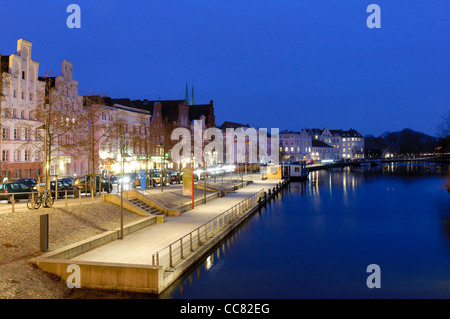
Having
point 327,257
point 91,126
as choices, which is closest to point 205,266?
point 327,257

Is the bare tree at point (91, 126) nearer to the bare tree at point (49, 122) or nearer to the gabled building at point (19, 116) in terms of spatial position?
the bare tree at point (49, 122)

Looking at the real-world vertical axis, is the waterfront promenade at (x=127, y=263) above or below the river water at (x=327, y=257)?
above

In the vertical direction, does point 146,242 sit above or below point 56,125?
below

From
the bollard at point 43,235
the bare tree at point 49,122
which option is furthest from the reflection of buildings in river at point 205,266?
the bare tree at point 49,122

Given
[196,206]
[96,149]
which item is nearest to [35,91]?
[96,149]

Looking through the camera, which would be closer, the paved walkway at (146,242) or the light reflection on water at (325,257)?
the paved walkway at (146,242)

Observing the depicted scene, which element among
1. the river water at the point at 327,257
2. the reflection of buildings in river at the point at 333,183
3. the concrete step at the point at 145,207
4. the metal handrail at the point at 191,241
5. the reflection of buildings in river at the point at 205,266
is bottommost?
the river water at the point at 327,257

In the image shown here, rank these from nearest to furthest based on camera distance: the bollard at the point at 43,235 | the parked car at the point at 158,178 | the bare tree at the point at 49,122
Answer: the bollard at the point at 43,235
the bare tree at the point at 49,122
the parked car at the point at 158,178

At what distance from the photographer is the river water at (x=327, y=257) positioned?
16531mm

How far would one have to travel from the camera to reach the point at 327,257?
22.2m

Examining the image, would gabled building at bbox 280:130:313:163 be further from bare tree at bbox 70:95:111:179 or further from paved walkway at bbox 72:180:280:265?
paved walkway at bbox 72:180:280:265

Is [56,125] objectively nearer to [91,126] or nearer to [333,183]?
[91,126]

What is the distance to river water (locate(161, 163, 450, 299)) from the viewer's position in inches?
651
